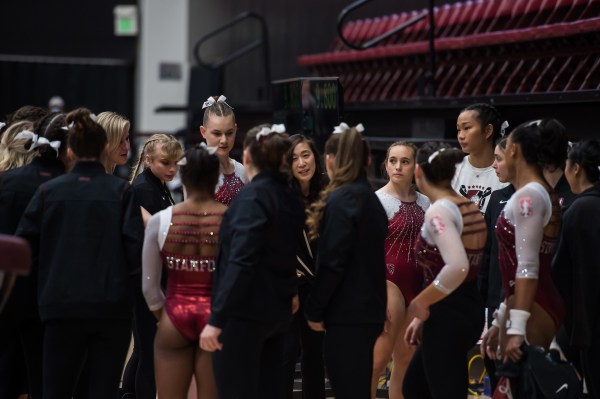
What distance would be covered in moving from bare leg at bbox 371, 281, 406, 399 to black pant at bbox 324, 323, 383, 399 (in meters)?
0.87

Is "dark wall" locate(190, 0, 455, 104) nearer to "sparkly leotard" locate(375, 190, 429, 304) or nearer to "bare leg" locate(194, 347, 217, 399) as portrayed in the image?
"sparkly leotard" locate(375, 190, 429, 304)

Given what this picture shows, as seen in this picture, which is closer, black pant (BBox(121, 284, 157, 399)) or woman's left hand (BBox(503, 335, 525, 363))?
woman's left hand (BBox(503, 335, 525, 363))

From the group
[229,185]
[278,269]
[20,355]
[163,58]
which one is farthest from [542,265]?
[163,58]

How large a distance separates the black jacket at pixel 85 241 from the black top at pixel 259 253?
407 millimetres

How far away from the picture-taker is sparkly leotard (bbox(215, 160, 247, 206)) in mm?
4852

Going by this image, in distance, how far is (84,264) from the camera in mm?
3814

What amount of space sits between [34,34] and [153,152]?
31.8 feet

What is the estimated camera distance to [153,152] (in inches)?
184

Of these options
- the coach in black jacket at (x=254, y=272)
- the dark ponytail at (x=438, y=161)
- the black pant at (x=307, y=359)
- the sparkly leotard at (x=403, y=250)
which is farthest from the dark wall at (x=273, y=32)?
the coach in black jacket at (x=254, y=272)

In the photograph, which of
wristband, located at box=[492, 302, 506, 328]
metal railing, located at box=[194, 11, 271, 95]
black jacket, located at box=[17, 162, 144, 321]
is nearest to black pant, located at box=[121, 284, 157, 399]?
black jacket, located at box=[17, 162, 144, 321]

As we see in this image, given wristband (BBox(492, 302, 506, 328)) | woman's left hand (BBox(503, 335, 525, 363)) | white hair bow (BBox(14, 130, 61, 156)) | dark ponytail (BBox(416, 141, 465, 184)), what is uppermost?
white hair bow (BBox(14, 130, 61, 156))

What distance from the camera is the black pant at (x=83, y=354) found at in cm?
380

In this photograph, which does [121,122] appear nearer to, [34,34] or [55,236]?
[55,236]

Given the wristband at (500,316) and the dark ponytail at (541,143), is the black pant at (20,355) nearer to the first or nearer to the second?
the wristband at (500,316)
